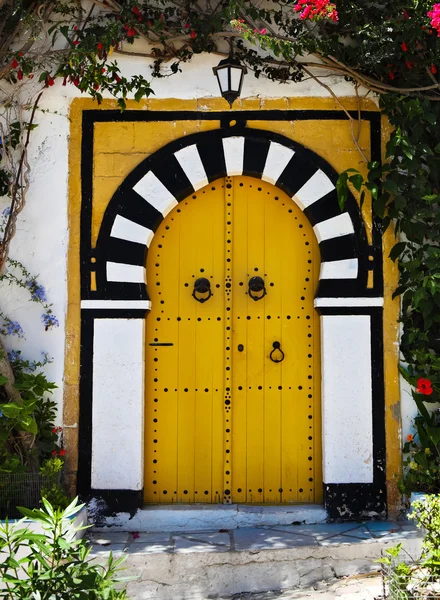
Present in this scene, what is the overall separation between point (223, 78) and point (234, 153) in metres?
0.56

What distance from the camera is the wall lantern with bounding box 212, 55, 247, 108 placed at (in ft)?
17.6

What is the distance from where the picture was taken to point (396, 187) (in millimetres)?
Answer: 5434

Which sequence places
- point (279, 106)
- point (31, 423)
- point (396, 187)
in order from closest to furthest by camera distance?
point (31, 423)
point (396, 187)
point (279, 106)

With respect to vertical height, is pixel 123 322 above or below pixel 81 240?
below

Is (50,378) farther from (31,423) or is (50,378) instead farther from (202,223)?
(202,223)

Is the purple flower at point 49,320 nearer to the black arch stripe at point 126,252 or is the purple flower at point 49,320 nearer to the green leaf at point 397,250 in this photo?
the black arch stripe at point 126,252

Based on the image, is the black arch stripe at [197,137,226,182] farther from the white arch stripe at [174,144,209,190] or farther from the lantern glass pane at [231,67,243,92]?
the lantern glass pane at [231,67,243,92]

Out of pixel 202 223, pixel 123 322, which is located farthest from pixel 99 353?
pixel 202 223

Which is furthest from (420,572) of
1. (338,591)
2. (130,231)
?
(130,231)

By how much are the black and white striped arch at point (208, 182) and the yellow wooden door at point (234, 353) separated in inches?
7.7

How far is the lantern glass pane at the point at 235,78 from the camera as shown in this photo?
17.6 ft

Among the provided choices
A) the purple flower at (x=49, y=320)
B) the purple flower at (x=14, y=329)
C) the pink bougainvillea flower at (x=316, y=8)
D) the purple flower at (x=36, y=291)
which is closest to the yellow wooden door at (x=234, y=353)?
the purple flower at (x=49, y=320)

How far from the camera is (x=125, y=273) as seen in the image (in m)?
5.62

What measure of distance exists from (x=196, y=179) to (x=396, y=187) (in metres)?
1.43
